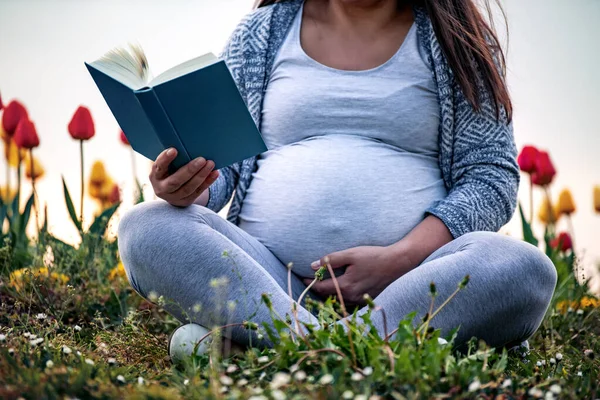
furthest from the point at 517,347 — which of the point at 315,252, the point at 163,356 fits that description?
the point at 163,356

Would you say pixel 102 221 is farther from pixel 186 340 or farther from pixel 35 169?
pixel 186 340

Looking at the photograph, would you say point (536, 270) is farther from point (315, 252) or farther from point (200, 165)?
point (200, 165)

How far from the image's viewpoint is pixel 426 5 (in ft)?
7.87

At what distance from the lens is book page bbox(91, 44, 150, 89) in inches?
69.1

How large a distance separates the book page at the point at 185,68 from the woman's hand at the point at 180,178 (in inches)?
6.6

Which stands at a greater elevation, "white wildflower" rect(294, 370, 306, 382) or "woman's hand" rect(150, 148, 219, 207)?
"woman's hand" rect(150, 148, 219, 207)

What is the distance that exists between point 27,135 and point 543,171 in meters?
2.12

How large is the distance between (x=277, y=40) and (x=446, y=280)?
101 cm

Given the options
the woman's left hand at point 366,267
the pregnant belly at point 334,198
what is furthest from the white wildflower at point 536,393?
the pregnant belly at point 334,198

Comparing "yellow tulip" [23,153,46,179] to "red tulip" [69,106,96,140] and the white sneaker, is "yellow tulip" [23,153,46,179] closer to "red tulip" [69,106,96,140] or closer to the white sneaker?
"red tulip" [69,106,96,140]

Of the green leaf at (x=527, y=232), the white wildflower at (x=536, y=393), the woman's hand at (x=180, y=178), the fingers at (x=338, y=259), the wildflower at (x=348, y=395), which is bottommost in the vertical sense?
the green leaf at (x=527, y=232)

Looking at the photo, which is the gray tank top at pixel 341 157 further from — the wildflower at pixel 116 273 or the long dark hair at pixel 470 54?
the wildflower at pixel 116 273

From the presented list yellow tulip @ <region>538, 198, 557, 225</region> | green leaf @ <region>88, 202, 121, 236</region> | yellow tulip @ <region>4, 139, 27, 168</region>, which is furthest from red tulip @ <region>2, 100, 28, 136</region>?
yellow tulip @ <region>538, 198, 557, 225</region>

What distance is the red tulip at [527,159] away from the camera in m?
3.26
